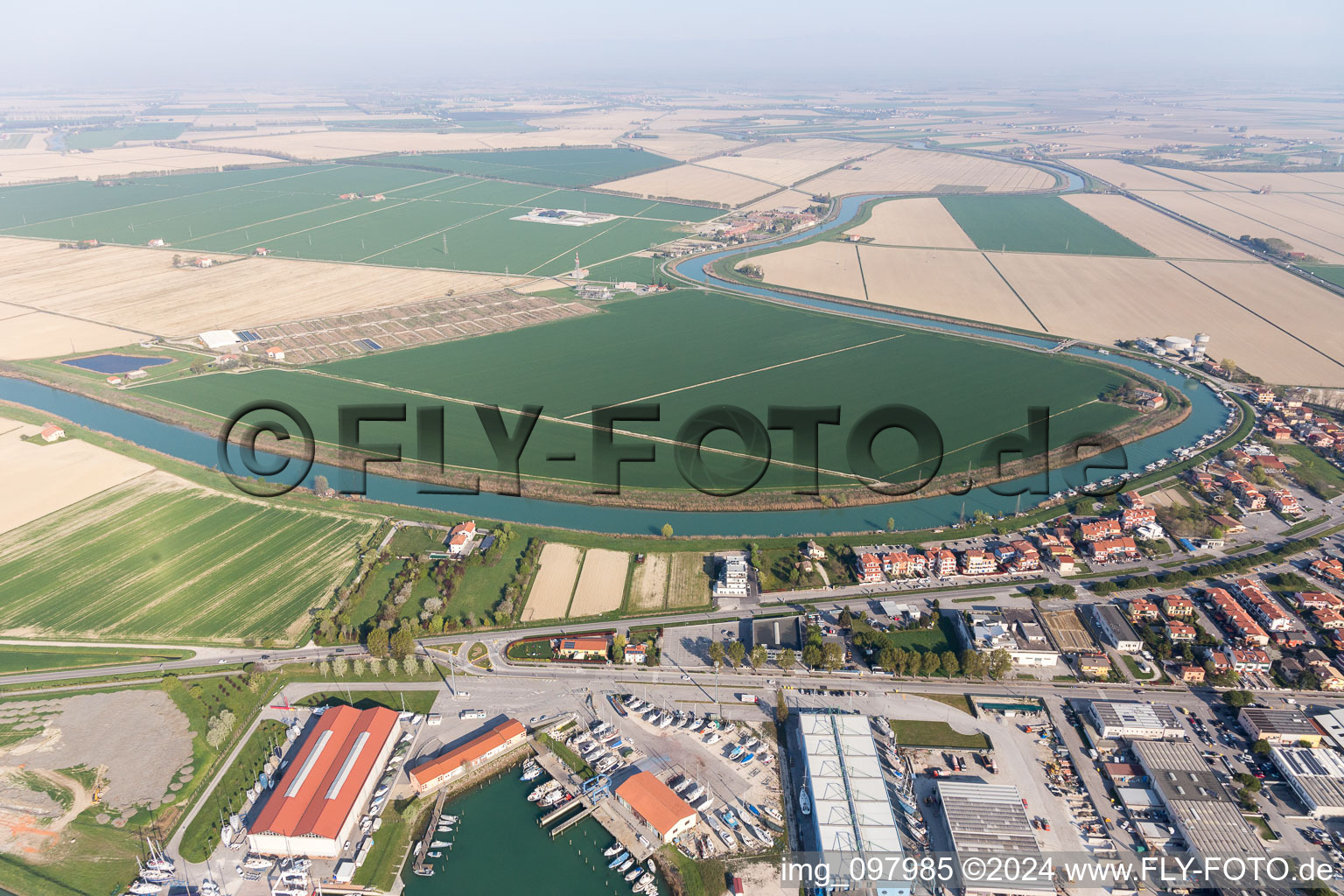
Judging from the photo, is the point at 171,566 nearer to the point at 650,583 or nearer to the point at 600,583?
the point at 600,583

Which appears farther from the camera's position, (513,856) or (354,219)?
(354,219)

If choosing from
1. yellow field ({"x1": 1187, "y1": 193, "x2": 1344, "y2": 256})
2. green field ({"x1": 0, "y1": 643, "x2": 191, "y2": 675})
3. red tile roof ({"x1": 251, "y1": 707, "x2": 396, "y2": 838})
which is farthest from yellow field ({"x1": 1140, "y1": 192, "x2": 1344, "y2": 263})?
green field ({"x1": 0, "y1": 643, "x2": 191, "y2": 675})

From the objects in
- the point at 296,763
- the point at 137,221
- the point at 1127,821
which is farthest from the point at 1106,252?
the point at 137,221

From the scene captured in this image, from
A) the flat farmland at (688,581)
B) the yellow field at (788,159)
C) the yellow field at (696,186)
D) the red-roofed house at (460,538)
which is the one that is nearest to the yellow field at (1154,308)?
the flat farmland at (688,581)

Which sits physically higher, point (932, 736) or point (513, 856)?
point (932, 736)

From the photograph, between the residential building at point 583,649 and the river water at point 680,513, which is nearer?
the residential building at point 583,649

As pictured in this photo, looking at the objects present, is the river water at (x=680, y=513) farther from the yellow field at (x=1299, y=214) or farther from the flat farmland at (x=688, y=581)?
the yellow field at (x=1299, y=214)

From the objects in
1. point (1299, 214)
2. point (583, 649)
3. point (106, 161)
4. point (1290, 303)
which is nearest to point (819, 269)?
point (1290, 303)

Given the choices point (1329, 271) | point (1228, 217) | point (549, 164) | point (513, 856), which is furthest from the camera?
point (549, 164)
